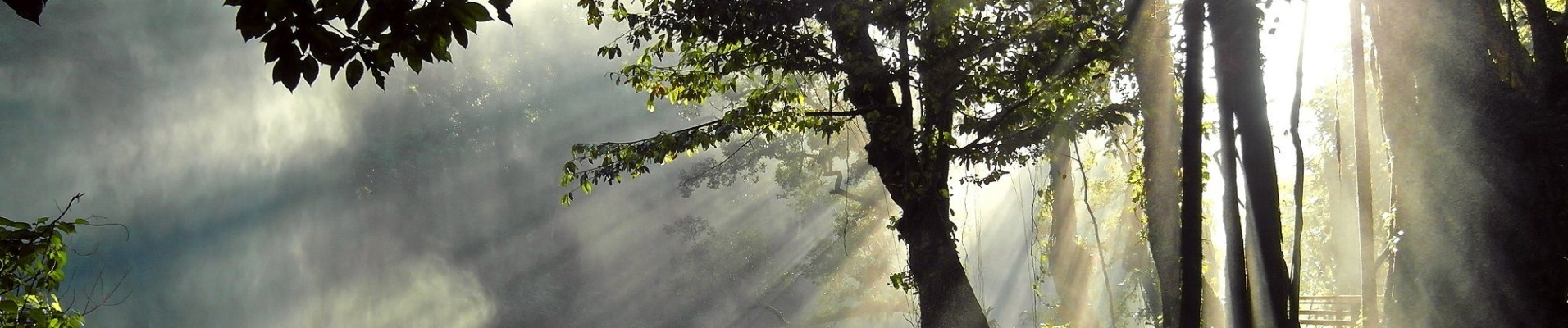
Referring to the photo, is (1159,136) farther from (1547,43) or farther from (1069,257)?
(1069,257)

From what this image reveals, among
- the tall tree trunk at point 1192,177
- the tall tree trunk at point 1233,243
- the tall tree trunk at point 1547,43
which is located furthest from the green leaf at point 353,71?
the tall tree trunk at point 1547,43

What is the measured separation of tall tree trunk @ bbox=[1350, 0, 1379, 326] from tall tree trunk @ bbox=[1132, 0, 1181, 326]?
3088mm

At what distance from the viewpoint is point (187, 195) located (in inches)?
A: 1236

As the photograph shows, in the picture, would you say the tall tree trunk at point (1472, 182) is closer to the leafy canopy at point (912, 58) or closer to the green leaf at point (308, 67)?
the leafy canopy at point (912, 58)

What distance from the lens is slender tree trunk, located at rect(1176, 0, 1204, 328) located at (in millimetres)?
2682

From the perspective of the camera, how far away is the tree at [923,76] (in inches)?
224

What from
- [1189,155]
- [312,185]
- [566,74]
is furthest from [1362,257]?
[312,185]

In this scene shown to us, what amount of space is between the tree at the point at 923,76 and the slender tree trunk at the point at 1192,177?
2643 mm

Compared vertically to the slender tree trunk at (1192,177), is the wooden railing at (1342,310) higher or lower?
higher

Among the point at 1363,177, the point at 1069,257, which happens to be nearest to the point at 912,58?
Answer: the point at 1363,177

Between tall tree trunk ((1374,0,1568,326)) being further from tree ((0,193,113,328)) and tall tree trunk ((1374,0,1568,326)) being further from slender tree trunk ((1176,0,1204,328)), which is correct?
tree ((0,193,113,328))

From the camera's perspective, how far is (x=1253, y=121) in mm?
2668

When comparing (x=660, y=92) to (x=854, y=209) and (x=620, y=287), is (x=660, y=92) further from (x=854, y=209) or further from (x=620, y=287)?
(x=620, y=287)

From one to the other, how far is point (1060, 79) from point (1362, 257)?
4.10 meters
